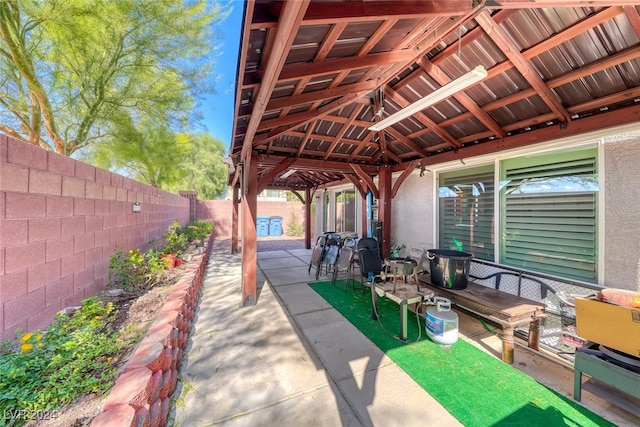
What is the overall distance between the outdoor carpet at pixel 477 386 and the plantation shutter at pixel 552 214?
62.5 inches

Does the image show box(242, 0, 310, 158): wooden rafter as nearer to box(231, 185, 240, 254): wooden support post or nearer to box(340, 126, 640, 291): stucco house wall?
box(340, 126, 640, 291): stucco house wall

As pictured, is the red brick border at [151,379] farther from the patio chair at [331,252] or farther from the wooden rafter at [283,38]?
the patio chair at [331,252]

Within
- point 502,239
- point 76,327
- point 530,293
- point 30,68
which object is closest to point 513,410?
point 530,293

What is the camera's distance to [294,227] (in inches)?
525

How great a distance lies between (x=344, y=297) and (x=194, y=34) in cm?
734

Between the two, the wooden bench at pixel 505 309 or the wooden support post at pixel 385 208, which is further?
the wooden support post at pixel 385 208

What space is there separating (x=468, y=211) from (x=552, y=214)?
1131 millimetres

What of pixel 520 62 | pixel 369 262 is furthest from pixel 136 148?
pixel 520 62

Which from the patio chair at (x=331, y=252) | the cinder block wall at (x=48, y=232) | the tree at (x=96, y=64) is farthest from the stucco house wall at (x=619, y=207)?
the tree at (x=96, y=64)

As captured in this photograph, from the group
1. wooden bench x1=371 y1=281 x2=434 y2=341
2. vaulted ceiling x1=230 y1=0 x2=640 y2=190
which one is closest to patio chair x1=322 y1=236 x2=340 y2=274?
wooden bench x1=371 y1=281 x2=434 y2=341

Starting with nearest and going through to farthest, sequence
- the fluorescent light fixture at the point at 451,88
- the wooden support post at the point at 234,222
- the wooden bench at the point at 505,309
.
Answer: the fluorescent light fixture at the point at 451,88 < the wooden bench at the point at 505,309 < the wooden support post at the point at 234,222

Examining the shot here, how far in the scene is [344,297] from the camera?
163 inches

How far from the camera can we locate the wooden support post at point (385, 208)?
5238mm

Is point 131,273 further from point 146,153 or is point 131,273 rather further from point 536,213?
point 146,153
